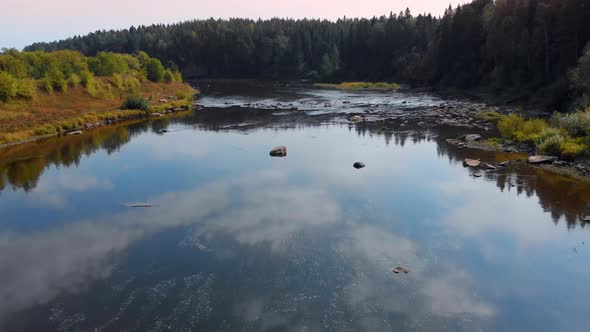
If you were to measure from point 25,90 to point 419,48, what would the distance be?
305 feet

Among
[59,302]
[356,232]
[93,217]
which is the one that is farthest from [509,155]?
[59,302]

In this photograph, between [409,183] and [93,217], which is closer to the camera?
[93,217]

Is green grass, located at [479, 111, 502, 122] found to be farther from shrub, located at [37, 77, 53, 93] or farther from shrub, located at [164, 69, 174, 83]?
shrub, located at [164, 69, 174, 83]

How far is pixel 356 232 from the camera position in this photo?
2080 centimetres

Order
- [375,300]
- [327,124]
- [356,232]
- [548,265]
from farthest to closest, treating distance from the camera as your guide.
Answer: [327,124] < [356,232] < [548,265] < [375,300]

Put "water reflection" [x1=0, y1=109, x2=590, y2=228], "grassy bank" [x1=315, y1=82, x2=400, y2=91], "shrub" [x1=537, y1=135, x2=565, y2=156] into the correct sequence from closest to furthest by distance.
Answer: "water reflection" [x1=0, y1=109, x2=590, y2=228] < "shrub" [x1=537, y1=135, x2=565, y2=156] < "grassy bank" [x1=315, y1=82, x2=400, y2=91]

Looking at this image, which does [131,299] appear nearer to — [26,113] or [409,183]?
[409,183]

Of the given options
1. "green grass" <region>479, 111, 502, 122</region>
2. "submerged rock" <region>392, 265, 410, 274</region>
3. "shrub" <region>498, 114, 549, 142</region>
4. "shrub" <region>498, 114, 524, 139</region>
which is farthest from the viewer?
"green grass" <region>479, 111, 502, 122</region>

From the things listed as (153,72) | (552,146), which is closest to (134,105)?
(153,72)

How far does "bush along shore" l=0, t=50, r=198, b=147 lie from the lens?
5191 centimetres

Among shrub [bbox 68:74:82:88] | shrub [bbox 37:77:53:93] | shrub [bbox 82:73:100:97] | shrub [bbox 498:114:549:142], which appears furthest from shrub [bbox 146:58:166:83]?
shrub [bbox 498:114:549:142]

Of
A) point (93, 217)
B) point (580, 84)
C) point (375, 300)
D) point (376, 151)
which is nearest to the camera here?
point (375, 300)

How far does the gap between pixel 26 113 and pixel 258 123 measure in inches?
1073

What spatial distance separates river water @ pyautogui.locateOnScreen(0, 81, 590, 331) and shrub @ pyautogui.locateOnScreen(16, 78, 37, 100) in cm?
2360
